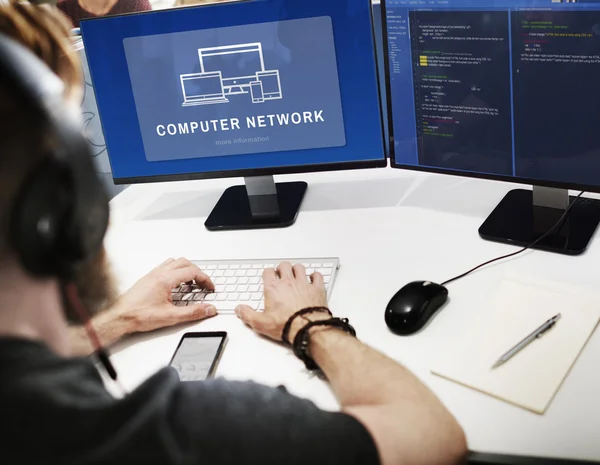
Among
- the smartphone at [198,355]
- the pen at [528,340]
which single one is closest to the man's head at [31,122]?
the smartphone at [198,355]

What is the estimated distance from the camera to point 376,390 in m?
0.92

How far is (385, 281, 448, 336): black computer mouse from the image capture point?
1.07m

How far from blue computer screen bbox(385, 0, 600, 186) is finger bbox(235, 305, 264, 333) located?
48 cm

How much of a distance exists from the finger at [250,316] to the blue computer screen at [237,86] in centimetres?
41

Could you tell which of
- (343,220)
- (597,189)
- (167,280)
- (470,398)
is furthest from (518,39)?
(167,280)

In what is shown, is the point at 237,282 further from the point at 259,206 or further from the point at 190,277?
the point at 259,206

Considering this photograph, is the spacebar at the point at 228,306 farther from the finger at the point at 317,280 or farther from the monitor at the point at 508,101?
the monitor at the point at 508,101

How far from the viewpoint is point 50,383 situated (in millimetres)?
585

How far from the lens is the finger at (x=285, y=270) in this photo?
1.21m

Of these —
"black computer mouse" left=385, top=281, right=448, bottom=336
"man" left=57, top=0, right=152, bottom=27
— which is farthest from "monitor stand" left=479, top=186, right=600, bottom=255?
"man" left=57, top=0, right=152, bottom=27

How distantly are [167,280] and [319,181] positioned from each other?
0.55m

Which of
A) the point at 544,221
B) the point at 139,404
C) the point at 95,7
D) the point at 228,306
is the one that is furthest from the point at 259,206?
the point at 95,7

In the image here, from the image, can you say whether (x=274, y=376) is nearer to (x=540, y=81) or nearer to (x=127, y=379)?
(x=127, y=379)

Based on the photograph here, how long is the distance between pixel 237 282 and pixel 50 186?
28.1 inches
